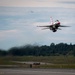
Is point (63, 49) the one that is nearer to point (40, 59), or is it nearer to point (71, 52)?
point (71, 52)

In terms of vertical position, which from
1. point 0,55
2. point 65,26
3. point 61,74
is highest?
point 65,26

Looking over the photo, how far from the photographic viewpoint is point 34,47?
99.1m

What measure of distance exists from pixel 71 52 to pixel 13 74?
5166 inches

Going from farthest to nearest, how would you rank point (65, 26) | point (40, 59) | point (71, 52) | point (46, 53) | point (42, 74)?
point (71, 52) → point (46, 53) → point (40, 59) → point (65, 26) → point (42, 74)

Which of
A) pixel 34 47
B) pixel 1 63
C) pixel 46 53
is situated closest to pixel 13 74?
pixel 34 47

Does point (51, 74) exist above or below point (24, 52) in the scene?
below

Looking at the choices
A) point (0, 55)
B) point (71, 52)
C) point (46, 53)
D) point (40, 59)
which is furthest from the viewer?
point (71, 52)

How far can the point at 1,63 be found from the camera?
112938 millimetres

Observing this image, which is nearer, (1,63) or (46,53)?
(1,63)

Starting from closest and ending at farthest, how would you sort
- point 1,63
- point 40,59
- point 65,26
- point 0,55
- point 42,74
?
point 42,74, point 0,55, point 65,26, point 1,63, point 40,59

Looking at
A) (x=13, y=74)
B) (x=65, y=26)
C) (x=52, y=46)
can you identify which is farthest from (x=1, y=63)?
(x=52, y=46)

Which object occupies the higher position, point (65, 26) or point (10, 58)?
point (65, 26)

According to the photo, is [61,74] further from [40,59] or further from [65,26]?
[40,59]

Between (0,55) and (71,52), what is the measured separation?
348ft
